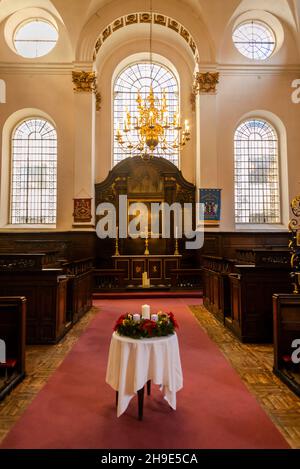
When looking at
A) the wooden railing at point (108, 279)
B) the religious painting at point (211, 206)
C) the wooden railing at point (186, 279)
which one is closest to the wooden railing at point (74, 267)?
the wooden railing at point (108, 279)

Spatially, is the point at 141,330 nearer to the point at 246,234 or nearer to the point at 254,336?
the point at 254,336

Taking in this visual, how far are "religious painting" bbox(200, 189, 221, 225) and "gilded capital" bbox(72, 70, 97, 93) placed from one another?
231 inches

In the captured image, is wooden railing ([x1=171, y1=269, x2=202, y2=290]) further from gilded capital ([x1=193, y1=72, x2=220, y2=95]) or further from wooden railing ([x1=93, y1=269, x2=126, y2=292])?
gilded capital ([x1=193, y1=72, x2=220, y2=95])

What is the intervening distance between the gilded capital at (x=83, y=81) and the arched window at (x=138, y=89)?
201cm

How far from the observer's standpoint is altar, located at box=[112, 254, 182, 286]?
11.9 m

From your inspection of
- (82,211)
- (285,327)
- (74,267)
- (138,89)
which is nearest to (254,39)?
(138,89)

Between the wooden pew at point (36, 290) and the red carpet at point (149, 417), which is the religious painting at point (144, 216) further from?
the red carpet at point (149, 417)

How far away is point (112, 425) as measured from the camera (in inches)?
118

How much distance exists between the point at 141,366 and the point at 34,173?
39.2 feet

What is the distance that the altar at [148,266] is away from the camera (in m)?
11.9

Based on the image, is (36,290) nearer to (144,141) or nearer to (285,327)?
(285,327)

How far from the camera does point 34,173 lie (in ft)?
44.1

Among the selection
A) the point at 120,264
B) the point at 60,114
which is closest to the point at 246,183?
the point at 120,264
